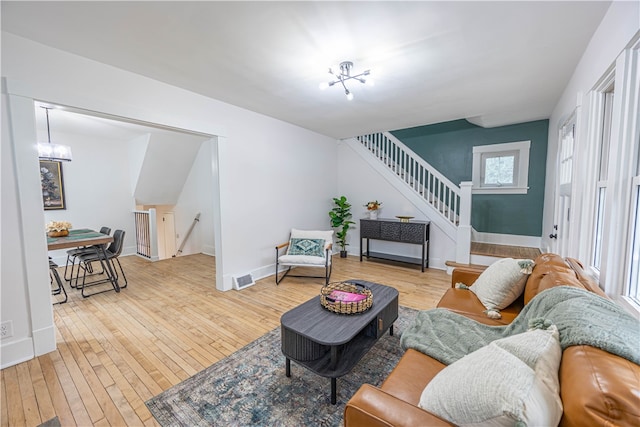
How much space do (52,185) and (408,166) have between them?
6699 mm

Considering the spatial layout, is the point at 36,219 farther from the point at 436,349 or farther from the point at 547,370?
the point at 547,370

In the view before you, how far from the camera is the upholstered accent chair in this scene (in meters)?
3.79

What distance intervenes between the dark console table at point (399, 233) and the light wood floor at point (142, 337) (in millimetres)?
355

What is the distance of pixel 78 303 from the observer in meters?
3.20

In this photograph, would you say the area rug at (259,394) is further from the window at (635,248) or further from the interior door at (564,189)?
the interior door at (564,189)

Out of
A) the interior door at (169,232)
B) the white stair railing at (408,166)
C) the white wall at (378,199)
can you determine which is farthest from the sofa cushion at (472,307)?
the interior door at (169,232)

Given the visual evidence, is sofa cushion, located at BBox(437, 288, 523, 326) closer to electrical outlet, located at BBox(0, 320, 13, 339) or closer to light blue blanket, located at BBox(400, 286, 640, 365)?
light blue blanket, located at BBox(400, 286, 640, 365)

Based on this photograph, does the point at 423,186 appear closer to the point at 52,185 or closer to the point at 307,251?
the point at 307,251

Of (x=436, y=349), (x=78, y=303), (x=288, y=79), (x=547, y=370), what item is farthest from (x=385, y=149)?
(x=78, y=303)

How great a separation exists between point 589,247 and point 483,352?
1779mm

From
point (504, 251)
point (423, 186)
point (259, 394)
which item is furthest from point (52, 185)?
point (504, 251)

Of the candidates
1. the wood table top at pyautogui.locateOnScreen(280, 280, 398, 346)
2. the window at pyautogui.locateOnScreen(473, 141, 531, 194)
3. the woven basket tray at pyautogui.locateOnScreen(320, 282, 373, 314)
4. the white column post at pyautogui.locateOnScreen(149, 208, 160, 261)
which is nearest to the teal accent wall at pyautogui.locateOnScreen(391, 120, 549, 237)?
the window at pyautogui.locateOnScreen(473, 141, 531, 194)

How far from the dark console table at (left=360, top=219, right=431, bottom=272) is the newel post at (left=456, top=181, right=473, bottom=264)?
1.65 ft

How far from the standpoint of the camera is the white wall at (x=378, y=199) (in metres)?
4.54
